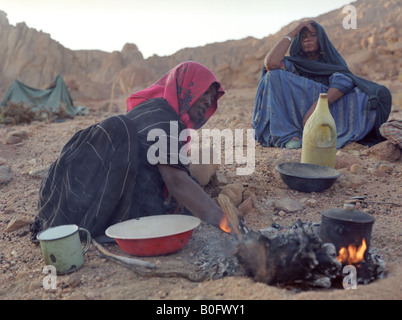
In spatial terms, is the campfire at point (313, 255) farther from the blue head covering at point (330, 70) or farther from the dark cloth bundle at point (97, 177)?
the blue head covering at point (330, 70)

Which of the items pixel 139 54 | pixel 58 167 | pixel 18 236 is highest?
pixel 139 54

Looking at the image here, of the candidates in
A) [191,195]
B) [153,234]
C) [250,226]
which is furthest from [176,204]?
[250,226]

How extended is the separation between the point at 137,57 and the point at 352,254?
2343 cm

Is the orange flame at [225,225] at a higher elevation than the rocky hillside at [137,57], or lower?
lower

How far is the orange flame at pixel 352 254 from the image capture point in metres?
1.86

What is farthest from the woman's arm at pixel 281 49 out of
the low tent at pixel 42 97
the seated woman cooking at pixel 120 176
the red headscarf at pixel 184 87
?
the low tent at pixel 42 97

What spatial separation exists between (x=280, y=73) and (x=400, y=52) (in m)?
11.3

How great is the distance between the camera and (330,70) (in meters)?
4.69

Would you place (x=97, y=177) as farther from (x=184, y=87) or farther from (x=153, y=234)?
(x=184, y=87)

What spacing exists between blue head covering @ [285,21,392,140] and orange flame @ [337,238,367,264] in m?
3.08

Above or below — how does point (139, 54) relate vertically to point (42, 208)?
above

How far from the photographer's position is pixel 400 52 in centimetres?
1348
